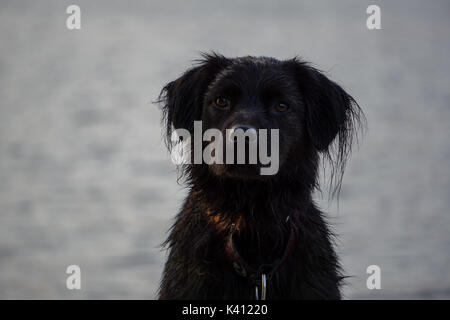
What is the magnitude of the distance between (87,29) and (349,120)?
26.7 meters

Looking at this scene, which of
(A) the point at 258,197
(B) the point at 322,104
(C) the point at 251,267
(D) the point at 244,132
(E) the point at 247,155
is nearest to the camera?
(D) the point at 244,132

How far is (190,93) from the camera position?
5.79m

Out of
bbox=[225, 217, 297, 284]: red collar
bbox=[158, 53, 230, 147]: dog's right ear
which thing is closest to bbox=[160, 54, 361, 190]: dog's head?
bbox=[158, 53, 230, 147]: dog's right ear

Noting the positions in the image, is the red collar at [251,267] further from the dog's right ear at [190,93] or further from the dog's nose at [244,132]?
the dog's right ear at [190,93]

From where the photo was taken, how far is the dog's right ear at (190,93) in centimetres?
575

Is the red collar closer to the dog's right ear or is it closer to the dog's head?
the dog's head

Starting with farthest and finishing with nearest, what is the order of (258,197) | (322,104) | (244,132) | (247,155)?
(322,104), (258,197), (247,155), (244,132)

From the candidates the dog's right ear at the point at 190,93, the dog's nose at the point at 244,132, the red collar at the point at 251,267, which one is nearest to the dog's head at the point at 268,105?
the dog's right ear at the point at 190,93

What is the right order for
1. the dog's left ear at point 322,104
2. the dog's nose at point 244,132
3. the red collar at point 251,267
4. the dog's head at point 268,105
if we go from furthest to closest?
the dog's left ear at point 322,104 → the dog's head at point 268,105 → the red collar at point 251,267 → the dog's nose at point 244,132

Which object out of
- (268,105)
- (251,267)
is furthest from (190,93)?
(251,267)

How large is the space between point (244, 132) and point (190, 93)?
96 cm

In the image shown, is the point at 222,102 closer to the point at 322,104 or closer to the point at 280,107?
the point at 280,107

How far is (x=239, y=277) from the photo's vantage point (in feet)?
17.1

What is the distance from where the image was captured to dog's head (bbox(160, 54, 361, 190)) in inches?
211
